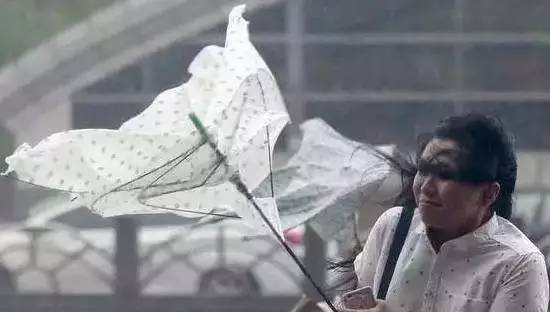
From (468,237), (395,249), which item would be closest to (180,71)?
(395,249)

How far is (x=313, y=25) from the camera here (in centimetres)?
478

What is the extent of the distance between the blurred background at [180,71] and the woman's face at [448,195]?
116 inches

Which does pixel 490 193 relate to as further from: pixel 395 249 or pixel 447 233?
Result: pixel 395 249

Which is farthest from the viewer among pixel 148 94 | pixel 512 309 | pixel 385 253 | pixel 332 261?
pixel 148 94

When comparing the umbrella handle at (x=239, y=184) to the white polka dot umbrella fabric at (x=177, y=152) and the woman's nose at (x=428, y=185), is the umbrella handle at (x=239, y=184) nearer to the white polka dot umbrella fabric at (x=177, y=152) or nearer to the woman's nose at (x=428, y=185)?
the white polka dot umbrella fabric at (x=177, y=152)

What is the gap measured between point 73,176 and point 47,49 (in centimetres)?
320

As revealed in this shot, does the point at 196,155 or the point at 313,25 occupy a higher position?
the point at 313,25

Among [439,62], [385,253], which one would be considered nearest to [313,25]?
[439,62]

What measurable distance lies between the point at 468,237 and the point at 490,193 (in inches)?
3.2

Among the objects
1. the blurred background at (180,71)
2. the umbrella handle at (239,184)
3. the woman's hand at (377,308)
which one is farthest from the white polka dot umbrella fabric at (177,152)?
the blurred background at (180,71)

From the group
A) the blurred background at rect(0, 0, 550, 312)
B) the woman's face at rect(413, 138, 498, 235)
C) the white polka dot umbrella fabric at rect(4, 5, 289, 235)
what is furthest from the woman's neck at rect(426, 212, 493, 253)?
the blurred background at rect(0, 0, 550, 312)

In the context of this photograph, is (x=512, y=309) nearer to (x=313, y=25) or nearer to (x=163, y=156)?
(x=163, y=156)

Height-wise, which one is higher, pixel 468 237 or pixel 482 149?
pixel 482 149

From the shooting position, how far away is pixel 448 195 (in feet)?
5.20
